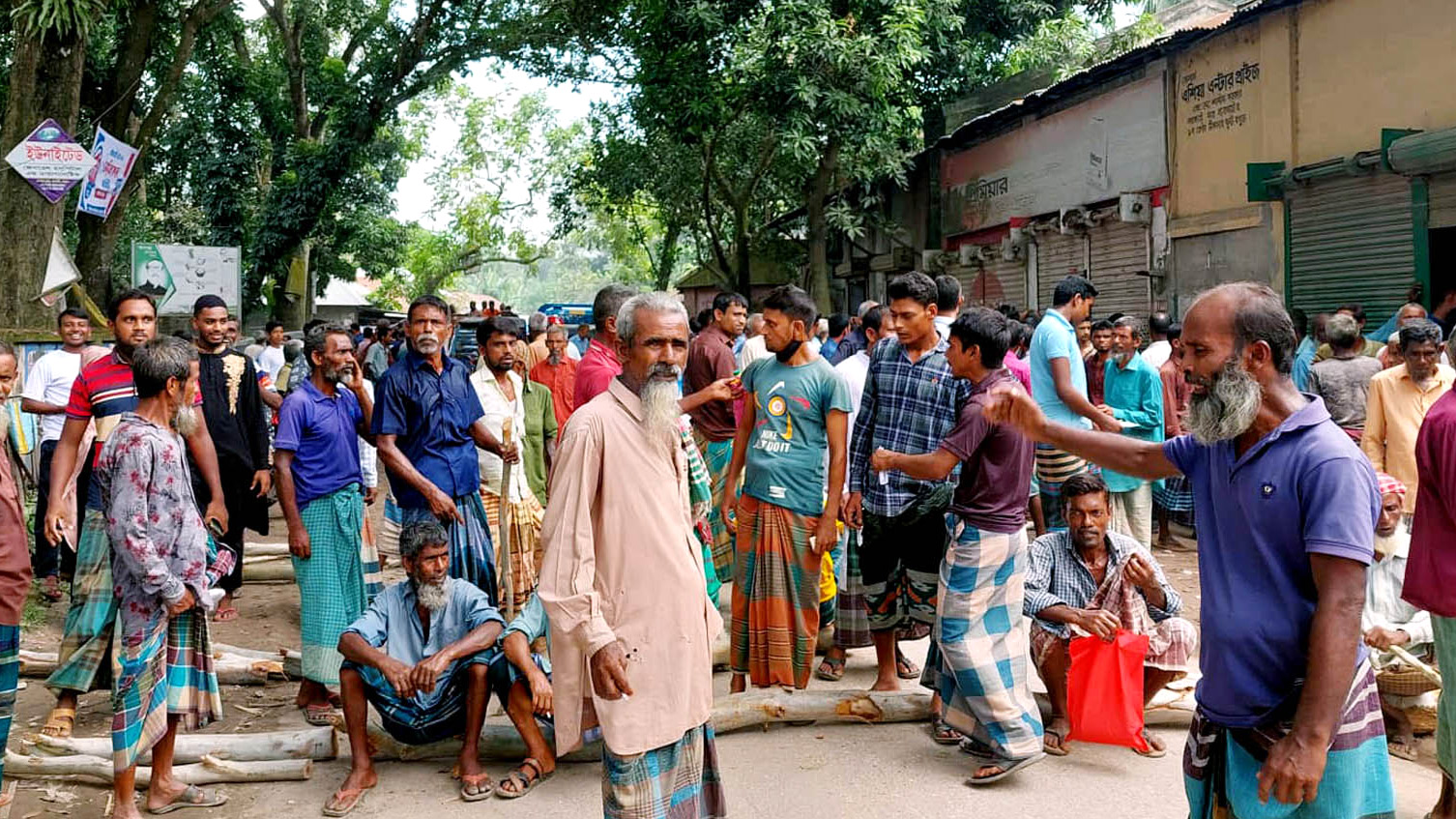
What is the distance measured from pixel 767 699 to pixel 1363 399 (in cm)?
489

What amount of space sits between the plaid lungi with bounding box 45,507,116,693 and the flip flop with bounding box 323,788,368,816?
4.66 ft

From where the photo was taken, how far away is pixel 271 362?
1355 cm

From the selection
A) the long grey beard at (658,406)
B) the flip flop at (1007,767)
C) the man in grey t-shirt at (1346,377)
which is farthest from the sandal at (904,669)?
the man in grey t-shirt at (1346,377)

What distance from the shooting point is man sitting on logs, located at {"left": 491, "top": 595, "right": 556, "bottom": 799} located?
15.0 feet

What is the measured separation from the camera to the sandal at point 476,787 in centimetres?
450

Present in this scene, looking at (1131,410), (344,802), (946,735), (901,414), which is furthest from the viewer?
(1131,410)

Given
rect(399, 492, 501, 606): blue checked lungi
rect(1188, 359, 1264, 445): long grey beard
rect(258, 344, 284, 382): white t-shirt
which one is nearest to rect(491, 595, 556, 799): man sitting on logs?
rect(399, 492, 501, 606): blue checked lungi

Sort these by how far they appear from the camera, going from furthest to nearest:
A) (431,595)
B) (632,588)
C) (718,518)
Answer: (718,518) → (431,595) → (632,588)

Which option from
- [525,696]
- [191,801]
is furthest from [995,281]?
[191,801]

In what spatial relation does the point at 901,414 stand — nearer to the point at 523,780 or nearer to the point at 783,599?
the point at 783,599

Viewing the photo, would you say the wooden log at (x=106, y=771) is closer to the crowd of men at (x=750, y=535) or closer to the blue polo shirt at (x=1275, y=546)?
the crowd of men at (x=750, y=535)

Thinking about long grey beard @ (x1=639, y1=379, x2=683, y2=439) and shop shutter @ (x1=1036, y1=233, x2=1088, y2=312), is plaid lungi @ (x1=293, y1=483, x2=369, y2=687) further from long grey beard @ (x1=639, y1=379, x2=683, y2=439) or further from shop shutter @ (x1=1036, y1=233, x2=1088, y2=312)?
shop shutter @ (x1=1036, y1=233, x2=1088, y2=312)

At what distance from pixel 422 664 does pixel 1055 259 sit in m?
13.7

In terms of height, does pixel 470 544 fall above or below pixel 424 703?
above
